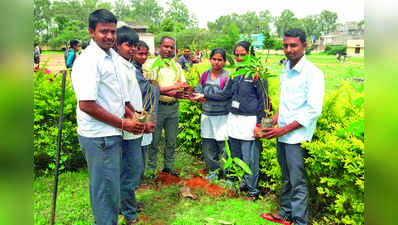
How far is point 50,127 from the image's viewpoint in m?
4.46

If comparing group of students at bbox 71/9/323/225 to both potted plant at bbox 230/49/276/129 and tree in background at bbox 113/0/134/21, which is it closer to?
potted plant at bbox 230/49/276/129

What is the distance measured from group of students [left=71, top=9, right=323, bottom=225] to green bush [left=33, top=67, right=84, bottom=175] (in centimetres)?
129

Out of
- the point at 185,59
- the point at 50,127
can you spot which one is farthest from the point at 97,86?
the point at 185,59

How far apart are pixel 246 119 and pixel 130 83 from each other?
159 centimetres

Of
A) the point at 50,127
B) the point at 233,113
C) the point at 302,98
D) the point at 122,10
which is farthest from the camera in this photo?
the point at 122,10

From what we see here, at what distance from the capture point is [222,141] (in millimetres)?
4484

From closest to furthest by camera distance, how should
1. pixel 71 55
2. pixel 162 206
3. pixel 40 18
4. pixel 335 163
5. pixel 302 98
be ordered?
pixel 335 163 → pixel 302 98 → pixel 162 206 → pixel 71 55 → pixel 40 18

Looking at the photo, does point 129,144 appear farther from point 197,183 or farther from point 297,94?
point 297,94

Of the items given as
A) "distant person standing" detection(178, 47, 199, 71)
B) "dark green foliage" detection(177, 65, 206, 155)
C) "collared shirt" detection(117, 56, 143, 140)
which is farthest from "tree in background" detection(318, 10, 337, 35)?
"collared shirt" detection(117, 56, 143, 140)

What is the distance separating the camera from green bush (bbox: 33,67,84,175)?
4.38m

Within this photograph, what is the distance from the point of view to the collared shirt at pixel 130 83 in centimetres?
279

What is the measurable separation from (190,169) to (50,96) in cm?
249
